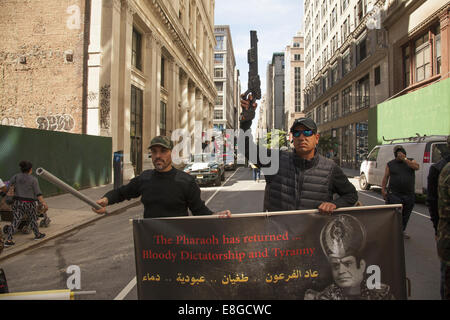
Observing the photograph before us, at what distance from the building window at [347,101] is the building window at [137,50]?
24.0 meters

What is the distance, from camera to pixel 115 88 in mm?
18312

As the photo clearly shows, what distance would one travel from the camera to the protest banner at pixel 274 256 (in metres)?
2.64

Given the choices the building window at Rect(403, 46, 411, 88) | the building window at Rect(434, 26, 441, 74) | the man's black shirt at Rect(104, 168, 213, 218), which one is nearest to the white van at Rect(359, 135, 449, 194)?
the man's black shirt at Rect(104, 168, 213, 218)

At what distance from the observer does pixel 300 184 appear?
3.18m

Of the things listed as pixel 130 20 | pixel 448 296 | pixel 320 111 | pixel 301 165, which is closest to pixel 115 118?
pixel 130 20

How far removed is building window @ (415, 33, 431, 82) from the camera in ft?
67.5

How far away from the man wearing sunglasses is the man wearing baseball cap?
885 mm

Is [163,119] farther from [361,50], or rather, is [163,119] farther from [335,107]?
[335,107]

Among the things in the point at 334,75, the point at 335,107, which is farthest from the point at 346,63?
the point at 335,107

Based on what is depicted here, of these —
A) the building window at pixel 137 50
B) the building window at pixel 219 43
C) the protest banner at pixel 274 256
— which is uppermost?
the building window at pixel 219 43

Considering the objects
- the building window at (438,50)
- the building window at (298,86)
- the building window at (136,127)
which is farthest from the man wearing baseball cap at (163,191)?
the building window at (298,86)

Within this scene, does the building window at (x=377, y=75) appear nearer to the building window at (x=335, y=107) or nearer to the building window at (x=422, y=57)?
the building window at (x=422, y=57)

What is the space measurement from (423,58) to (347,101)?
15018mm

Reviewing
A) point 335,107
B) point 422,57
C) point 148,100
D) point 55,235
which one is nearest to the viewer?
point 55,235
